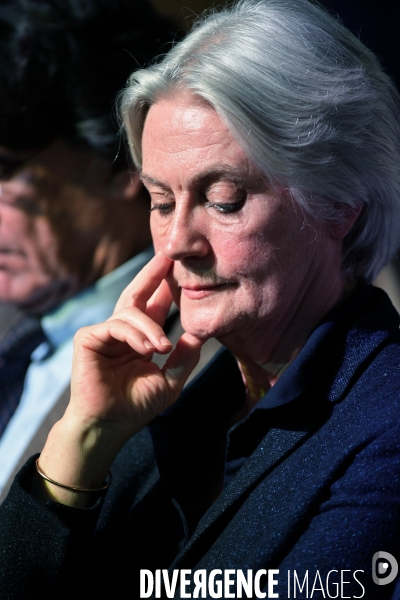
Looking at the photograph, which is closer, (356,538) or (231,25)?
A: (356,538)

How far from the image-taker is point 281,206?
136 cm

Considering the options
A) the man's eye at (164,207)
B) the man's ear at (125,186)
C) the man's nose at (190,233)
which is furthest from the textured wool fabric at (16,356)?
the man's nose at (190,233)

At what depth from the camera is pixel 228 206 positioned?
1.37 meters

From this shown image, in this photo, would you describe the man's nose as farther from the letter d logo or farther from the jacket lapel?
the jacket lapel

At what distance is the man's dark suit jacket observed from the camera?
1.17 m

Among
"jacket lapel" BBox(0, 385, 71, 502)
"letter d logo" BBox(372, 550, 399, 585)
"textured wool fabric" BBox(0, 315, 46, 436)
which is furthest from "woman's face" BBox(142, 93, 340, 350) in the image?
"textured wool fabric" BBox(0, 315, 46, 436)

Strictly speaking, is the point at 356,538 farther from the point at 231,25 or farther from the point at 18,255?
the point at 18,255

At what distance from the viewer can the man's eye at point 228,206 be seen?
4.46 ft

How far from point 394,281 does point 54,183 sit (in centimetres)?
124

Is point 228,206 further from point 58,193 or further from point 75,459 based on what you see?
point 58,193

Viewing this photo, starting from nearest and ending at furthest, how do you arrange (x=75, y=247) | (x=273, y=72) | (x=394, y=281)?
(x=273, y=72) → (x=394, y=281) → (x=75, y=247)

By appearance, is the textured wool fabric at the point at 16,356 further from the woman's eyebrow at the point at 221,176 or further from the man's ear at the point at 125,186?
the woman's eyebrow at the point at 221,176

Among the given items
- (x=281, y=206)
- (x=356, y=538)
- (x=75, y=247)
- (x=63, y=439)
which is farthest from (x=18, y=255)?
(x=356, y=538)

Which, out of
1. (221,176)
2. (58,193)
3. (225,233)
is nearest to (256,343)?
(225,233)
